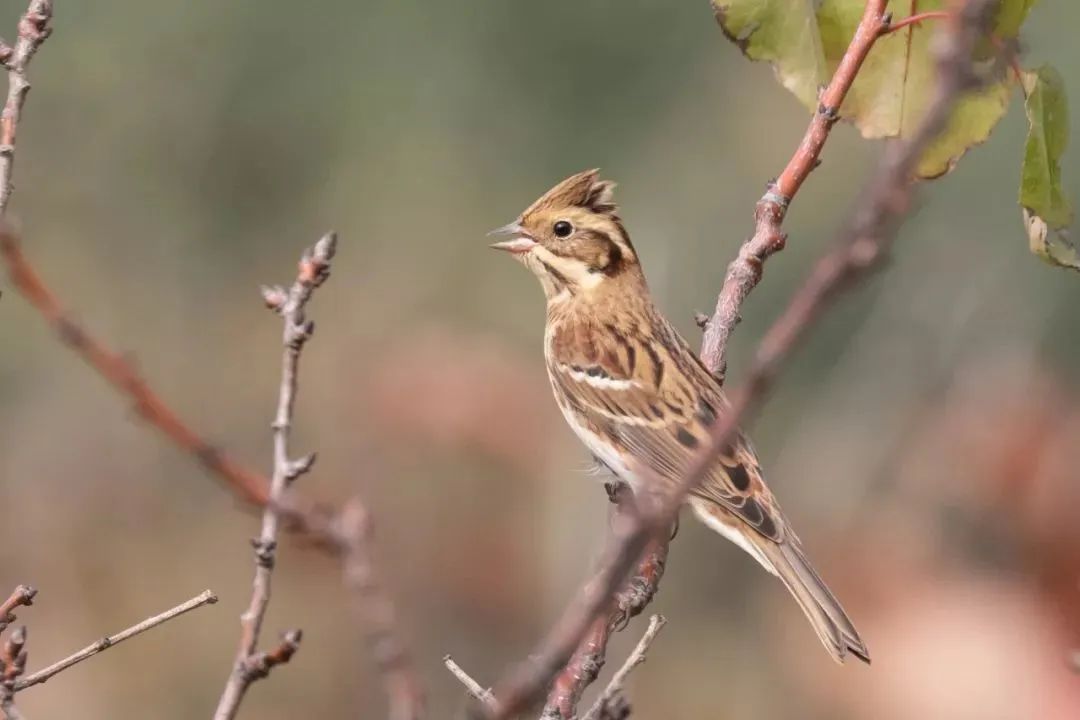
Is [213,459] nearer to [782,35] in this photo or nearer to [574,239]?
[782,35]

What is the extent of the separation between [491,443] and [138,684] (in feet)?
15.7

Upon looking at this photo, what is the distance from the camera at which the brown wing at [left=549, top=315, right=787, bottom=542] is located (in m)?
3.68

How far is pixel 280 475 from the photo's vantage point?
1514 millimetres

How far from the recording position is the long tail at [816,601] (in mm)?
3336

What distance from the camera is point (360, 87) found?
15.7 metres

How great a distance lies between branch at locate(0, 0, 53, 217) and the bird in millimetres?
1966

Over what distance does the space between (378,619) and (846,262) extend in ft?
1.36

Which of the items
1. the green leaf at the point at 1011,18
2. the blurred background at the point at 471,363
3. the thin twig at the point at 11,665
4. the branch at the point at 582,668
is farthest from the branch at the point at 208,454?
the blurred background at the point at 471,363

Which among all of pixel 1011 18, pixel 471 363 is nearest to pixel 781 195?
pixel 1011 18

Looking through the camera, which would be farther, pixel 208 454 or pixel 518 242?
pixel 518 242

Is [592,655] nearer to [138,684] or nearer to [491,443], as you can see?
[138,684]

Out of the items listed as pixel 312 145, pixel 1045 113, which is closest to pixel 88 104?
pixel 312 145

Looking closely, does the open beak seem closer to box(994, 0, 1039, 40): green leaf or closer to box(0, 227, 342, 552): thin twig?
box(994, 0, 1039, 40): green leaf

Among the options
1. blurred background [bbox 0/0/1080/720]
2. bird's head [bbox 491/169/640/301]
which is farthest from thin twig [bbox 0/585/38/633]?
blurred background [bbox 0/0/1080/720]
